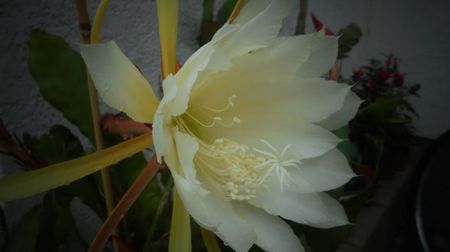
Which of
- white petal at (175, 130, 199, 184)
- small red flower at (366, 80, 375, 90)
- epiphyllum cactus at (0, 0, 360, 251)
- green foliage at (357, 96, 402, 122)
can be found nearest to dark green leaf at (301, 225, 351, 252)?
epiphyllum cactus at (0, 0, 360, 251)

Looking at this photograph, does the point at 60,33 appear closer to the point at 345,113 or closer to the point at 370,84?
the point at 345,113

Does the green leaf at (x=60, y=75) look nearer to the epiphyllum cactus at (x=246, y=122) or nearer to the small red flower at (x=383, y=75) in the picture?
the epiphyllum cactus at (x=246, y=122)

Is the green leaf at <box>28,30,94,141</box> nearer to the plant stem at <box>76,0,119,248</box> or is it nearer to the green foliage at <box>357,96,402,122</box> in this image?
the plant stem at <box>76,0,119,248</box>

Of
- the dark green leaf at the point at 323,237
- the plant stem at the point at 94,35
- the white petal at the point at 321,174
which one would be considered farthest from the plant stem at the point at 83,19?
the dark green leaf at the point at 323,237

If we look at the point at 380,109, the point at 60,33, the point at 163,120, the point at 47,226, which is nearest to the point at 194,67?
the point at 163,120

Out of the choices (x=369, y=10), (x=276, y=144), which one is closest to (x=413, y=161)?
(x=369, y=10)

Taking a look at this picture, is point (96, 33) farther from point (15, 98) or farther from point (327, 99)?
point (15, 98)
